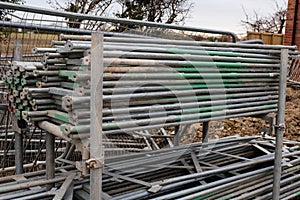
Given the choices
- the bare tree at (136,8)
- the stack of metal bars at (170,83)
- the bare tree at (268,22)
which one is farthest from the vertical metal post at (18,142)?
the bare tree at (268,22)

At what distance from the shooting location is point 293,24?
10.0 meters

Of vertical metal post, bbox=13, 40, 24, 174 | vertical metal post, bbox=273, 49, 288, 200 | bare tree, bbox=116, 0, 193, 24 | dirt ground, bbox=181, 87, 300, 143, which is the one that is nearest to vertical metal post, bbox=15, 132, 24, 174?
vertical metal post, bbox=13, 40, 24, 174

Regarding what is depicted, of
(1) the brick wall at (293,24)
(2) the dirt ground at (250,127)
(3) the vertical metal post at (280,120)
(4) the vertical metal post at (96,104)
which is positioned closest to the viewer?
(4) the vertical metal post at (96,104)

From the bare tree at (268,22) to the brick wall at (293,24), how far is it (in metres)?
5.84

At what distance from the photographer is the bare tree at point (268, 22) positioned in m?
15.9

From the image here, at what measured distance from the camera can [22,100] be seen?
1.95 metres

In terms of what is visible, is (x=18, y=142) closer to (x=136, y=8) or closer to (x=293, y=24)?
(x=136, y=8)

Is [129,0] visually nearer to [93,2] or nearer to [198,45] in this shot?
[93,2]

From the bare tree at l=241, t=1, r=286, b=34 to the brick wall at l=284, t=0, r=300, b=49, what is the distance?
19.2 ft

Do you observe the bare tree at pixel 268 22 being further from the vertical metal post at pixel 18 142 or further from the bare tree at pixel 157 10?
the vertical metal post at pixel 18 142

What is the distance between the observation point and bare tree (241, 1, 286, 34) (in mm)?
15906

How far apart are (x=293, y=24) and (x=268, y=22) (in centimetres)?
651

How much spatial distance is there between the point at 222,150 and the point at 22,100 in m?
1.93

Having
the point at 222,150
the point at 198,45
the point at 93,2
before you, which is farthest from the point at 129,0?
the point at 198,45
